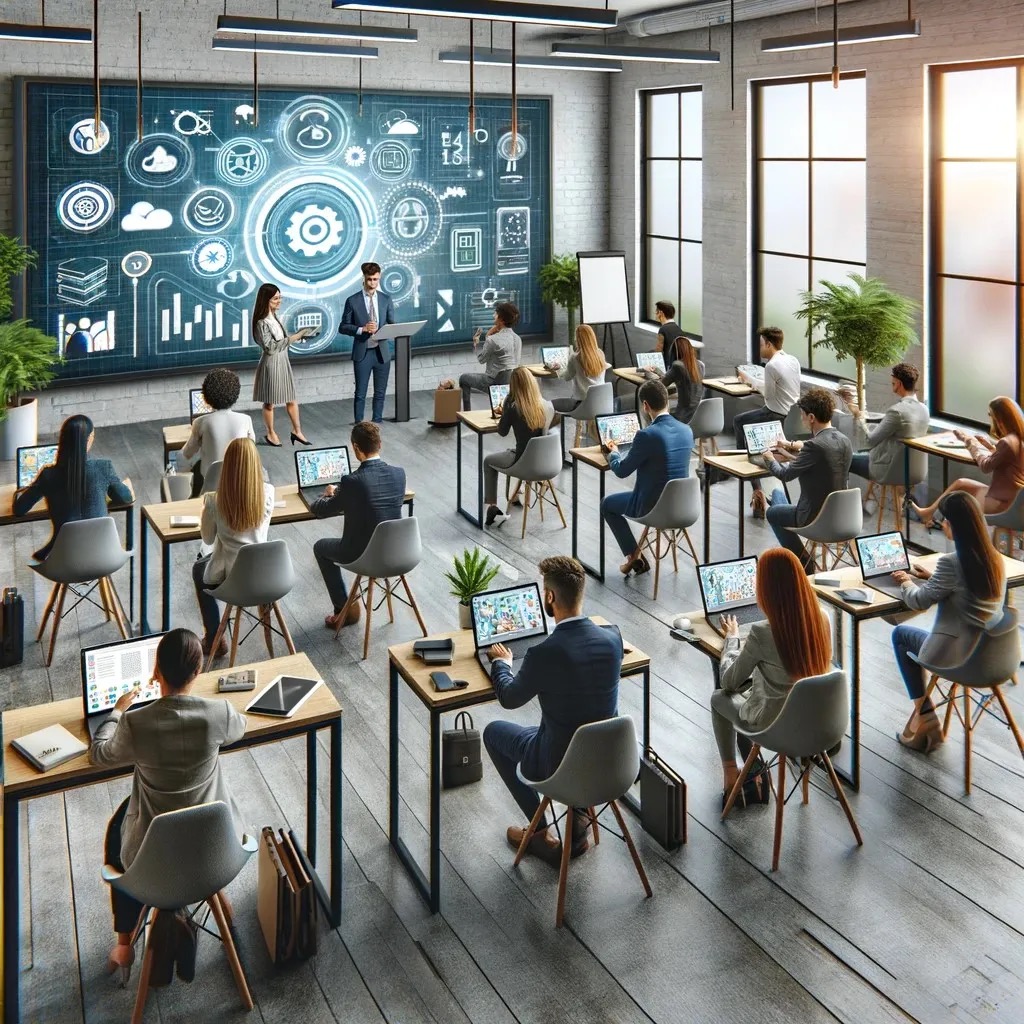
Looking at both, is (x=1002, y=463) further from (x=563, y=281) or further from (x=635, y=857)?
(x=563, y=281)

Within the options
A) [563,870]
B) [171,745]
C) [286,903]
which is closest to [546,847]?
[563,870]

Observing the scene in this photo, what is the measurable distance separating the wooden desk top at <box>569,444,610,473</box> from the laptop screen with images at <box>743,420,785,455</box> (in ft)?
3.08

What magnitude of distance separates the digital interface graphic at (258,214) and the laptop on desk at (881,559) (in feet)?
28.4

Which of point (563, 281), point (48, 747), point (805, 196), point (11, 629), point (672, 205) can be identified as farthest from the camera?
point (563, 281)

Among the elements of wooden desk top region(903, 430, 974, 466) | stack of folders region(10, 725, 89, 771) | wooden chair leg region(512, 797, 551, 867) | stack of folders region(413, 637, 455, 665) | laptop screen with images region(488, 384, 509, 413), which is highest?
laptop screen with images region(488, 384, 509, 413)

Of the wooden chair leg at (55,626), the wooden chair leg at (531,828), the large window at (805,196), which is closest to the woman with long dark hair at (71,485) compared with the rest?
the wooden chair leg at (55,626)

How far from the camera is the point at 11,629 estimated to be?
644 cm

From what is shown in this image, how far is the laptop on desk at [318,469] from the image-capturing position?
22.9ft

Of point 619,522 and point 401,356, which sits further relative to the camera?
point 401,356

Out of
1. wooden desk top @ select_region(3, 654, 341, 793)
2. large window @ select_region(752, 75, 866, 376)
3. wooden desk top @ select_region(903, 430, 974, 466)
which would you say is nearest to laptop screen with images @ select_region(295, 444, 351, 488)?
wooden desk top @ select_region(3, 654, 341, 793)

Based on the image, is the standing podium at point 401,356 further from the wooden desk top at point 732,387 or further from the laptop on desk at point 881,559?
the laptop on desk at point 881,559

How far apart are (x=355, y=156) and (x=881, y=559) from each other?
29.6 ft

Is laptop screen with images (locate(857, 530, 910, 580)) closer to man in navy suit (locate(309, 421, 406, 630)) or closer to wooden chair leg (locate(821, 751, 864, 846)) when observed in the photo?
wooden chair leg (locate(821, 751, 864, 846))

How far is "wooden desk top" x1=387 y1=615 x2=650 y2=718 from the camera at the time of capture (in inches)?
172
